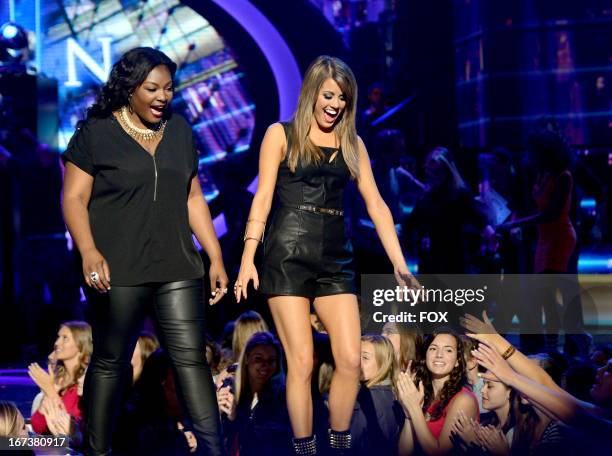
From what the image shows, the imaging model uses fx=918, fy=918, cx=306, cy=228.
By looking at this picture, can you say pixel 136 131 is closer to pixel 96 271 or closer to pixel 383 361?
pixel 96 271

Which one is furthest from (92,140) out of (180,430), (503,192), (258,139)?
(503,192)

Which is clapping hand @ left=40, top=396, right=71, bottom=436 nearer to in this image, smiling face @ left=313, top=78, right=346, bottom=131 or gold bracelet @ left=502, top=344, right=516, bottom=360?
smiling face @ left=313, top=78, right=346, bottom=131

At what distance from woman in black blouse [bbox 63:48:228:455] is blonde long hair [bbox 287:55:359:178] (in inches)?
18.0

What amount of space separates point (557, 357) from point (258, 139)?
→ 2831mm

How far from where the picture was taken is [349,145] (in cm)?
349

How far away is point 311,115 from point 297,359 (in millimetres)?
915

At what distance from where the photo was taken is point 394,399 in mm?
3965

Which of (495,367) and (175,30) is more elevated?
(175,30)

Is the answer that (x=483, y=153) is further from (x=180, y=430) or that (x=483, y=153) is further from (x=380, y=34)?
(x=180, y=430)

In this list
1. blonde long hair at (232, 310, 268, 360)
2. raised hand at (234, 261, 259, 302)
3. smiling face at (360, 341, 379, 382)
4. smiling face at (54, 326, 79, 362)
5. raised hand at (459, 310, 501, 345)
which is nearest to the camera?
raised hand at (234, 261, 259, 302)

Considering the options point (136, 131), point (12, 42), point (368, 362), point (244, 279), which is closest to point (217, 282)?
point (244, 279)

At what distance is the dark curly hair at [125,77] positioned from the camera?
10.2 feet

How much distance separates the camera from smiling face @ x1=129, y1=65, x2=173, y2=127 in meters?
3.12

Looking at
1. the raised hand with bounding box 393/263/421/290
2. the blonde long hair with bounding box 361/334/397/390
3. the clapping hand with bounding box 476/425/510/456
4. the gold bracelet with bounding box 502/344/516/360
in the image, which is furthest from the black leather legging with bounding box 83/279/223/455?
the gold bracelet with bounding box 502/344/516/360
